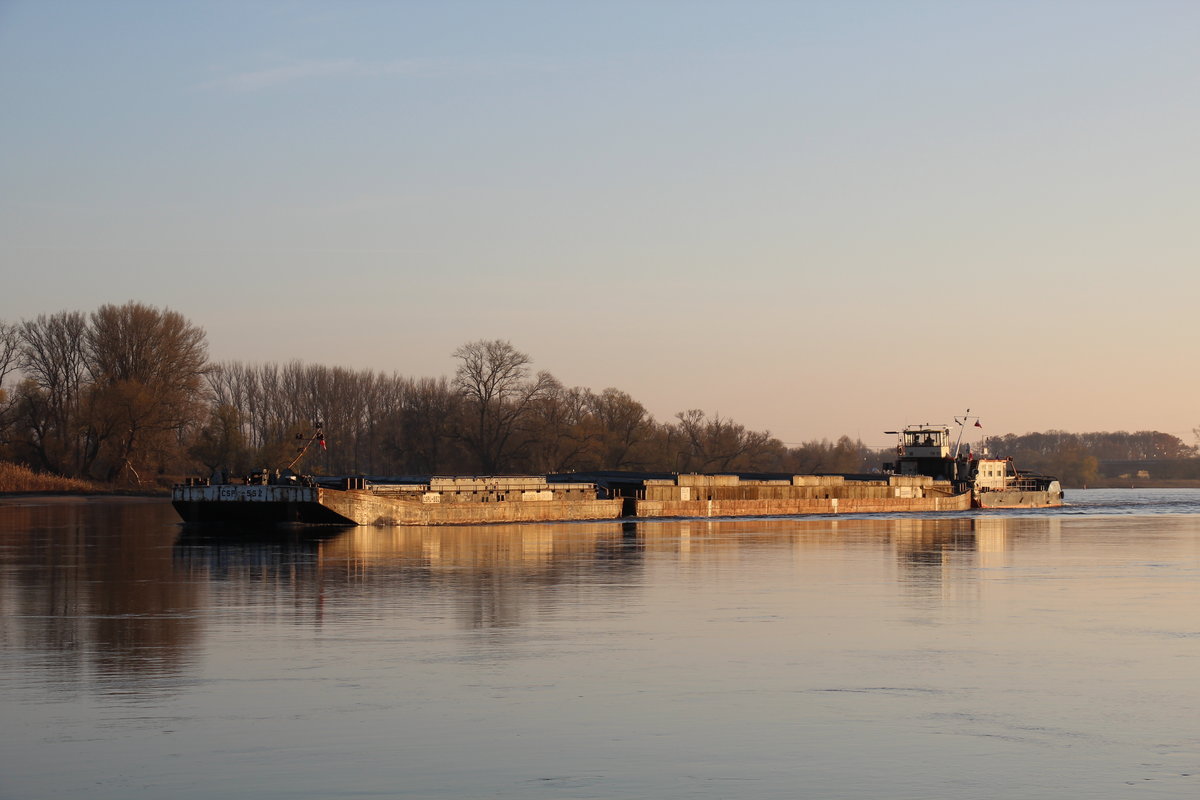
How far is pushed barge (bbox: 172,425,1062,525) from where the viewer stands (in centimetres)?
5731

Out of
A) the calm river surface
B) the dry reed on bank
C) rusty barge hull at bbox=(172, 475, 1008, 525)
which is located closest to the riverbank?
the dry reed on bank

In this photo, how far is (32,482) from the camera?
347ft

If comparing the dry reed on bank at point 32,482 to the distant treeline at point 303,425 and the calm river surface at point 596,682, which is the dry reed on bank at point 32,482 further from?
the calm river surface at point 596,682

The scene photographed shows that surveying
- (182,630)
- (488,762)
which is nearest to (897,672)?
(488,762)

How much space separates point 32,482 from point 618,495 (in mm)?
53167

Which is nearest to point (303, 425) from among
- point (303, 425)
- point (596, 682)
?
point (303, 425)

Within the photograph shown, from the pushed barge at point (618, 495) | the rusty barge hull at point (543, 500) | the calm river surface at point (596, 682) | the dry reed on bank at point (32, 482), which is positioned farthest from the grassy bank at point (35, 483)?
the calm river surface at point (596, 682)

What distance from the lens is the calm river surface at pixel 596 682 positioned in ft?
41.7

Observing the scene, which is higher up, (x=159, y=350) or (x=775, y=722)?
(x=159, y=350)

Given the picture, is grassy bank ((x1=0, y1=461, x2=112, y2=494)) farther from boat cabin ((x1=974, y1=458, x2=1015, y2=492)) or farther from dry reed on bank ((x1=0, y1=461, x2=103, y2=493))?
boat cabin ((x1=974, y1=458, x2=1015, y2=492))

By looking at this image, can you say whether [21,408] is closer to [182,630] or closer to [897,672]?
[182,630]

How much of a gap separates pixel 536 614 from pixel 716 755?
1174cm

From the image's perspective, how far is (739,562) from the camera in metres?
39.6

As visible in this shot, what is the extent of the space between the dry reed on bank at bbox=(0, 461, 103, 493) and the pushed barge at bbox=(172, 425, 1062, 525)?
1601 inches
